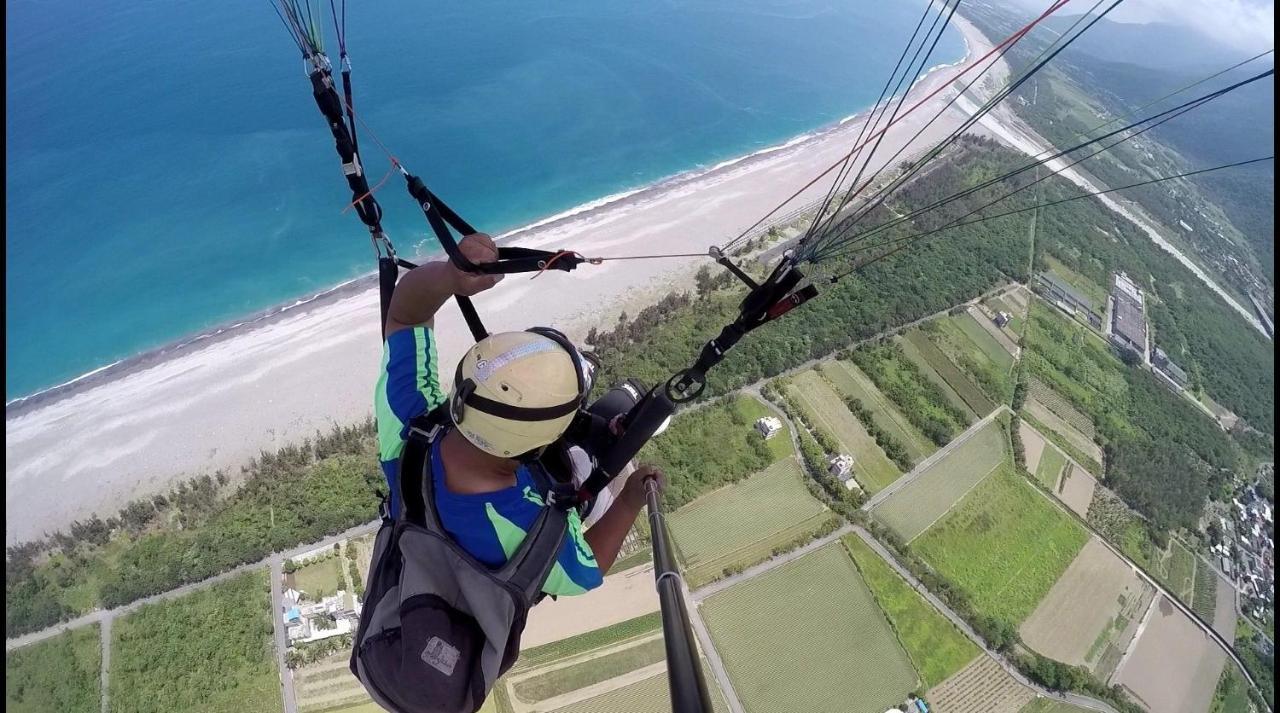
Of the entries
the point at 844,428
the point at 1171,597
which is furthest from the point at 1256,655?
the point at 844,428

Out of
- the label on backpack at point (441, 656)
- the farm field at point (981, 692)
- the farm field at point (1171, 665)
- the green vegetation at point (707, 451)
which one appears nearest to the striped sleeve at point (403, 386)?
the label on backpack at point (441, 656)

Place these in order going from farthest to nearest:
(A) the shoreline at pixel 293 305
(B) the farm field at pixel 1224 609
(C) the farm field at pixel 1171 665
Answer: (A) the shoreline at pixel 293 305 < (B) the farm field at pixel 1224 609 < (C) the farm field at pixel 1171 665

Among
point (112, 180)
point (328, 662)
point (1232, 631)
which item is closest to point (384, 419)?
point (328, 662)

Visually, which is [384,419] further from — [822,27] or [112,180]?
[822,27]

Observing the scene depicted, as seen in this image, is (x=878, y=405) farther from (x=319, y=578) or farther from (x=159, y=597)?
(x=159, y=597)

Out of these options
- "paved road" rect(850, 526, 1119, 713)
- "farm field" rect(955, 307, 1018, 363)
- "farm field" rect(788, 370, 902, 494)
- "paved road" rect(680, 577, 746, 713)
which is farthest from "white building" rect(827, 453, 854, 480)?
"farm field" rect(955, 307, 1018, 363)

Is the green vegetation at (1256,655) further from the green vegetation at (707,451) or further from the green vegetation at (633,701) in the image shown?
the green vegetation at (633,701)
